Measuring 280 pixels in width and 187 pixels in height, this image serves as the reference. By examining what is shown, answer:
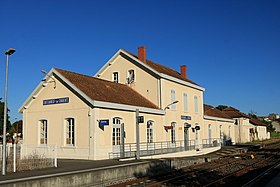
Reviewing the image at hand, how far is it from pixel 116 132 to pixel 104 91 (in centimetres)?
325

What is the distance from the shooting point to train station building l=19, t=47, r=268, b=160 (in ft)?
67.4

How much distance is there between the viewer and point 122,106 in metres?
22.2

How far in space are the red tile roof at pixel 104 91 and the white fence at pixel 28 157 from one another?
5400 mm

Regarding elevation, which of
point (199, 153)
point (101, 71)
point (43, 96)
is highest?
point (101, 71)

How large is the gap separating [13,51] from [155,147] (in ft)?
48.6

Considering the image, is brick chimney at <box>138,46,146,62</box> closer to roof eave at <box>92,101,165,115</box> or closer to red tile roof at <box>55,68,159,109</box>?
red tile roof at <box>55,68,159,109</box>

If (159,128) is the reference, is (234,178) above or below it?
below

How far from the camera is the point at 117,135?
71.9 feet

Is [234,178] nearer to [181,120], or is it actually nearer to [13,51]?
[13,51]

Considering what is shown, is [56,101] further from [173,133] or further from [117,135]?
[173,133]

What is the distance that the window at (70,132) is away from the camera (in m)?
21.3

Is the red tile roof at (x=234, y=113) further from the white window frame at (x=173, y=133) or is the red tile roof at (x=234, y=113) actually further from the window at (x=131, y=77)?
the window at (x=131, y=77)

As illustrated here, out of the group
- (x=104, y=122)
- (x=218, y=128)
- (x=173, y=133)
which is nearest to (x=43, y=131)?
(x=104, y=122)

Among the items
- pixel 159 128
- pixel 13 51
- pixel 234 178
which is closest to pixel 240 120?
pixel 159 128
